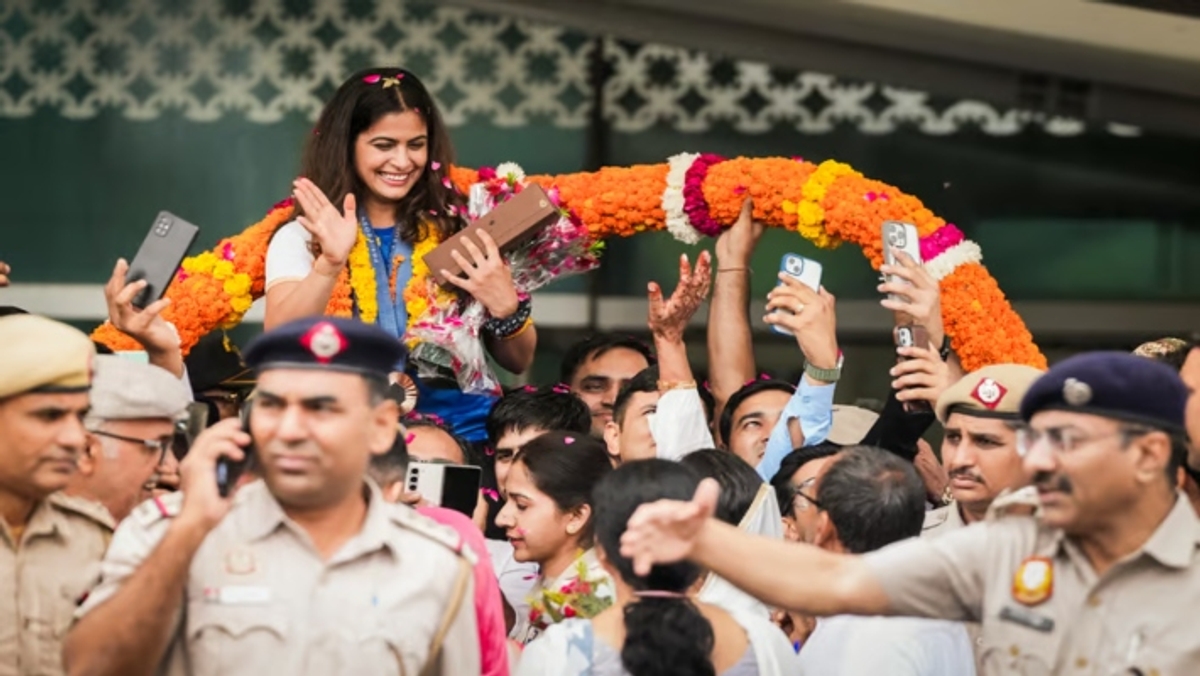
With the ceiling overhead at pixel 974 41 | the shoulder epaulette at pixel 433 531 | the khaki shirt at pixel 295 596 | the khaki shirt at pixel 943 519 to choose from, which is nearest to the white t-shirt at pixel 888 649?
the khaki shirt at pixel 943 519

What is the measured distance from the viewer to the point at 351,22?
10562 mm

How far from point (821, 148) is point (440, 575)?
569cm

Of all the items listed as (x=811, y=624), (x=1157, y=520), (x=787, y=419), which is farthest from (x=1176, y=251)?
(x=1157, y=520)

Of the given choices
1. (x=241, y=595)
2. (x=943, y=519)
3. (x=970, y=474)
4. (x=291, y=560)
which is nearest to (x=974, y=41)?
(x=943, y=519)

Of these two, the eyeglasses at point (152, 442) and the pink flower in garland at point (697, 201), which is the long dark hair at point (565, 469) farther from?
the pink flower in garland at point (697, 201)

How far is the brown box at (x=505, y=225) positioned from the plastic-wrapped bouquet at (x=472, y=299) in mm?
114

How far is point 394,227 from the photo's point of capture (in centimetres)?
777

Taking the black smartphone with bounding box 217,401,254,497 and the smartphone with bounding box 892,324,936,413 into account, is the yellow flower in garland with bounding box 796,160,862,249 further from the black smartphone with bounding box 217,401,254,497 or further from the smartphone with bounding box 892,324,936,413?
the black smartphone with bounding box 217,401,254,497

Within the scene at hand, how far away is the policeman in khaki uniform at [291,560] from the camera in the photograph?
4.95 metres

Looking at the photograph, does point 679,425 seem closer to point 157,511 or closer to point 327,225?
point 327,225

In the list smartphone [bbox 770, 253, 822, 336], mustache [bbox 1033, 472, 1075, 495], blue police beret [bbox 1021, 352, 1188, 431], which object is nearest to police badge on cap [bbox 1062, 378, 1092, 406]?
blue police beret [bbox 1021, 352, 1188, 431]

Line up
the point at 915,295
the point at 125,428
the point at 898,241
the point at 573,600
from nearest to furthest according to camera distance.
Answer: the point at 125,428 < the point at 573,600 < the point at 915,295 < the point at 898,241

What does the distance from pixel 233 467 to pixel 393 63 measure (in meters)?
5.32

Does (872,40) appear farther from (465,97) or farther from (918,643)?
(918,643)
